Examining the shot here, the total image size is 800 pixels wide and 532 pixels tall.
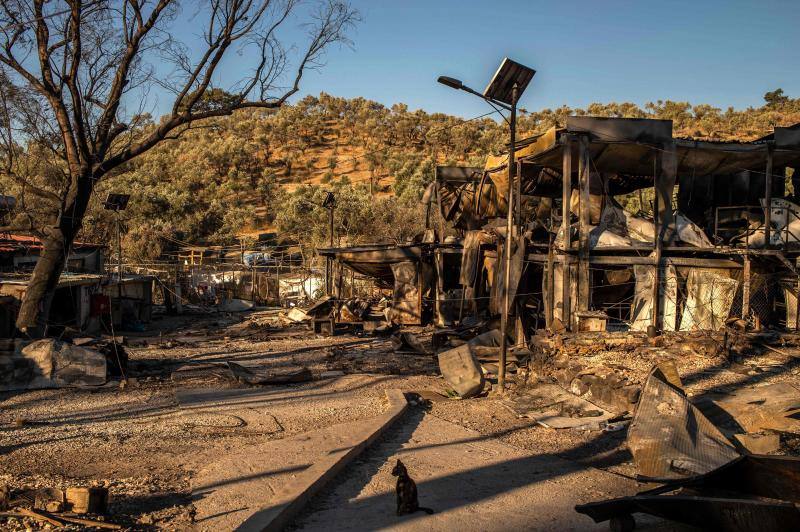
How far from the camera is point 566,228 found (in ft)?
51.3

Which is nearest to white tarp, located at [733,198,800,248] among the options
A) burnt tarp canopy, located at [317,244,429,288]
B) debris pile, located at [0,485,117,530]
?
burnt tarp canopy, located at [317,244,429,288]

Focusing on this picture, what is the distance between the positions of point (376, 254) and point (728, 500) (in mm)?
19773

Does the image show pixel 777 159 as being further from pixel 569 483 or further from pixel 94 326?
pixel 94 326

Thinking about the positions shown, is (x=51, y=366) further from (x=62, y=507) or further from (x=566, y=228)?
(x=566, y=228)

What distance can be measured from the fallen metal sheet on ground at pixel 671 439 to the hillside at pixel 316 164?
29378 millimetres

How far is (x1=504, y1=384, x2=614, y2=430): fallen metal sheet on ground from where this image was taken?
10.4m

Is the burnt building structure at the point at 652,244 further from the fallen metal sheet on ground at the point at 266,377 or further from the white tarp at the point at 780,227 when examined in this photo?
the fallen metal sheet on ground at the point at 266,377

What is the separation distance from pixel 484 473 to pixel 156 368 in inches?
343

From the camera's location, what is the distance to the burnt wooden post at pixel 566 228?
15.5 meters

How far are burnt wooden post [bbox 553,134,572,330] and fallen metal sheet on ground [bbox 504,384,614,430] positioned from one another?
334cm

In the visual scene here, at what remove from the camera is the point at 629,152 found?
53.6 ft

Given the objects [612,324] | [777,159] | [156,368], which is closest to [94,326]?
[156,368]

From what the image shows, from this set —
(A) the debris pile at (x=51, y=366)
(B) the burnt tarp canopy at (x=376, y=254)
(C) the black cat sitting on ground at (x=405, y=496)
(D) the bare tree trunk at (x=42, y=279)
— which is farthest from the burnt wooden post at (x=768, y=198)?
(D) the bare tree trunk at (x=42, y=279)

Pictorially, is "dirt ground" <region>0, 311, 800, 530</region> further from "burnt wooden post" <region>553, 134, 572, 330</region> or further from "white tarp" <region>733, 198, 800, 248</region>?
"white tarp" <region>733, 198, 800, 248</region>
